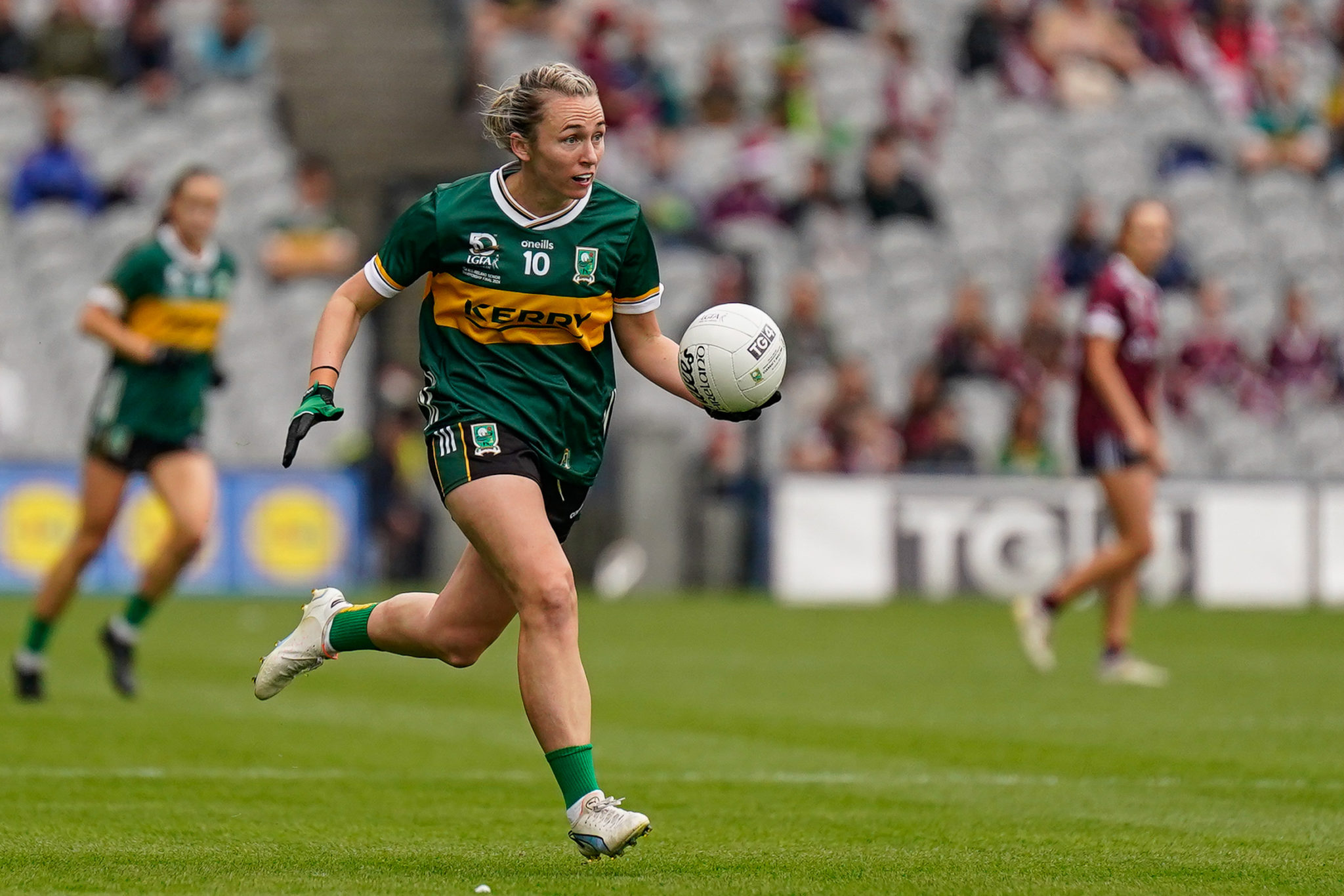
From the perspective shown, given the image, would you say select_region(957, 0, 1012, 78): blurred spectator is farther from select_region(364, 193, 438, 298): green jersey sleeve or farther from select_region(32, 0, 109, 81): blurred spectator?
select_region(364, 193, 438, 298): green jersey sleeve

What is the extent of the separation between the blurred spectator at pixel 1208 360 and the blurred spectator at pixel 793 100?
4764 millimetres

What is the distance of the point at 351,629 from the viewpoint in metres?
6.54

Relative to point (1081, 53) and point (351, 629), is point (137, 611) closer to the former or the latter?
point (351, 629)

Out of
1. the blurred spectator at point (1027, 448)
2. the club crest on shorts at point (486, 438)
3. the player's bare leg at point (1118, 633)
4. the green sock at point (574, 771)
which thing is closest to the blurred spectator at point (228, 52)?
the blurred spectator at point (1027, 448)

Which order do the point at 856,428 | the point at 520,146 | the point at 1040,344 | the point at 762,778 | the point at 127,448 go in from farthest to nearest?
the point at 1040,344 → the point at 856,428 → the point at 127,448 → the point at 762,778 → the point at 520,146

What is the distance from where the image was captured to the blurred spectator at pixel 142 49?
75.1 feet

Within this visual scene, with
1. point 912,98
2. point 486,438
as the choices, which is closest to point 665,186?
point 912,98

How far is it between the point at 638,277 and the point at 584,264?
0.74 ft

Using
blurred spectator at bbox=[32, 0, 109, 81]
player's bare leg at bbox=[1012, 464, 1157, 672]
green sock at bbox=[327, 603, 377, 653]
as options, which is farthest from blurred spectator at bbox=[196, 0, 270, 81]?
green sock at bbox=[327, 603, 377, 653]

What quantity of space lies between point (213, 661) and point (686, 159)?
11526 millimetres

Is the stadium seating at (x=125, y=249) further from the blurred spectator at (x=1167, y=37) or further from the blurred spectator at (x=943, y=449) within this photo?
the blurred spectator at (x=1167, y=37)

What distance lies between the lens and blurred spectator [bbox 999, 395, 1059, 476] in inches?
758

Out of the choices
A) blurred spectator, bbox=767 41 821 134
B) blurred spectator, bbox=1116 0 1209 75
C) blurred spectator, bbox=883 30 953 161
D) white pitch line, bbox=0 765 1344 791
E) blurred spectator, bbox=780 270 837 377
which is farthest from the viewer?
blurred spectator, bbox=1116 0 1209 75

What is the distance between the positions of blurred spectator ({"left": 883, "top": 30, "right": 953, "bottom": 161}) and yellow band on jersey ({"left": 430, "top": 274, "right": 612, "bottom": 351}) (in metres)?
18.2
